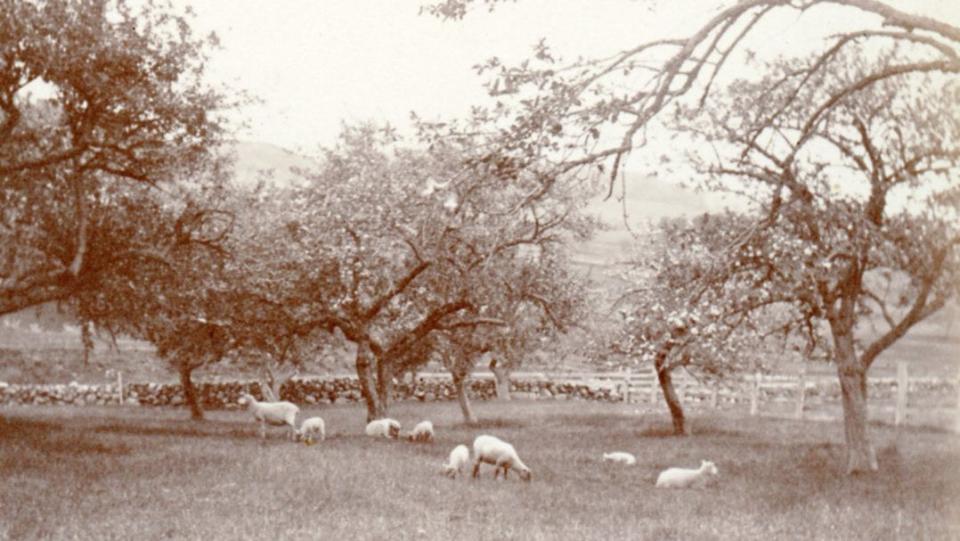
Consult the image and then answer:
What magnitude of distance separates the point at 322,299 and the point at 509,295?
5.82m

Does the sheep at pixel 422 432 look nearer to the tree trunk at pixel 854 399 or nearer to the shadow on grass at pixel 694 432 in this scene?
the shadow on grass at pixel 694 432

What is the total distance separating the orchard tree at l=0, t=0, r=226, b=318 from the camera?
1880cm

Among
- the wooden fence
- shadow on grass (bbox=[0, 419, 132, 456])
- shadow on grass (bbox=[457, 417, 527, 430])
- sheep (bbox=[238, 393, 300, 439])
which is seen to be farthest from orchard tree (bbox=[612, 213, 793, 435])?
the wooden fence

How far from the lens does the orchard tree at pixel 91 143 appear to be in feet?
61.7

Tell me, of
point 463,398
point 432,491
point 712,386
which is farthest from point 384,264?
point 712,386

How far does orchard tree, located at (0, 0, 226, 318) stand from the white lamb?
12546 mm

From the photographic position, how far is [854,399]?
21672 millimetres

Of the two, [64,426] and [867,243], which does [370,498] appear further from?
[64,426]

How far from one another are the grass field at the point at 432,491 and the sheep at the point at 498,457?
40cm

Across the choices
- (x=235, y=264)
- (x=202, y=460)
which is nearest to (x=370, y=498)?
(x=202, y=460)

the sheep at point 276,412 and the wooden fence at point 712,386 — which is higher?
the wooden fence at point 712,386

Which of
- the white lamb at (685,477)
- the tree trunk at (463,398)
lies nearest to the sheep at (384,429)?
the tree trunk at (463,398)

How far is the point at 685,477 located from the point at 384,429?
12.0m

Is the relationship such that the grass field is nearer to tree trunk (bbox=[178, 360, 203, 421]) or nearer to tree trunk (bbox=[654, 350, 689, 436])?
tree trunk (bbox=[654, 350, 689, 436])
